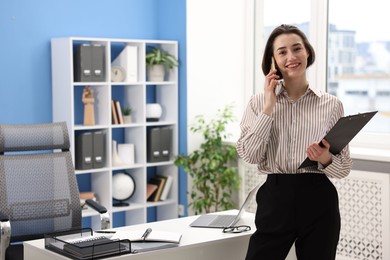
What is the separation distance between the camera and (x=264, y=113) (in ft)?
8.74

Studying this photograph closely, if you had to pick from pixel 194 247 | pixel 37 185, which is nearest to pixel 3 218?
pixel 37 185

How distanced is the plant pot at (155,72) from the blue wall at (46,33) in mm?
165

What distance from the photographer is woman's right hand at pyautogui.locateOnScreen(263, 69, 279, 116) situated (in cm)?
267

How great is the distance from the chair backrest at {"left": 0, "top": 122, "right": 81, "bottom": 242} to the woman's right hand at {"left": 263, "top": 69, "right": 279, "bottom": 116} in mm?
1542

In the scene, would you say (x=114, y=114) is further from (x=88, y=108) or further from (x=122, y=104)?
(x=122, y=104)

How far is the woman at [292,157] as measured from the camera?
8.67 ft

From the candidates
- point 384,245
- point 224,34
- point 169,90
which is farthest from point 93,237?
point 224,34

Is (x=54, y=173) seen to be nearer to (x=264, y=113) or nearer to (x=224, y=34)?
(x=264, y=113)

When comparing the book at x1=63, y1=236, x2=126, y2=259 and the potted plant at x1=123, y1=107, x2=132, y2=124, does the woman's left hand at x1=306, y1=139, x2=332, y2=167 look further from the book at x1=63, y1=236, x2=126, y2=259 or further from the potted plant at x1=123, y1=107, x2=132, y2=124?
the potted plant at x1=123, y1=107, x2=132, y2=124

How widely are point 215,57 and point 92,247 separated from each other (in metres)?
3.12

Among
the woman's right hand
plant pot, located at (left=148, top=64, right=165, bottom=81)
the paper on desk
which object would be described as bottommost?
the paper on desk

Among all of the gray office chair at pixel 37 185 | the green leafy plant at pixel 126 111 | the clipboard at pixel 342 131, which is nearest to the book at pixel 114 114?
the green leafy plant at pixel 126 111

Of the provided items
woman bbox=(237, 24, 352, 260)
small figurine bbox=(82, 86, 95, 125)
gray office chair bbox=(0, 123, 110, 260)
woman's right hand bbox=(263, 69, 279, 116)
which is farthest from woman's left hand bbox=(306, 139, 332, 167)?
small figurine bbox=(82, 86, 95, 125)

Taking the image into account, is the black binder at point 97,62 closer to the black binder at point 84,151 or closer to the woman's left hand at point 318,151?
the black binder at point 84,151
